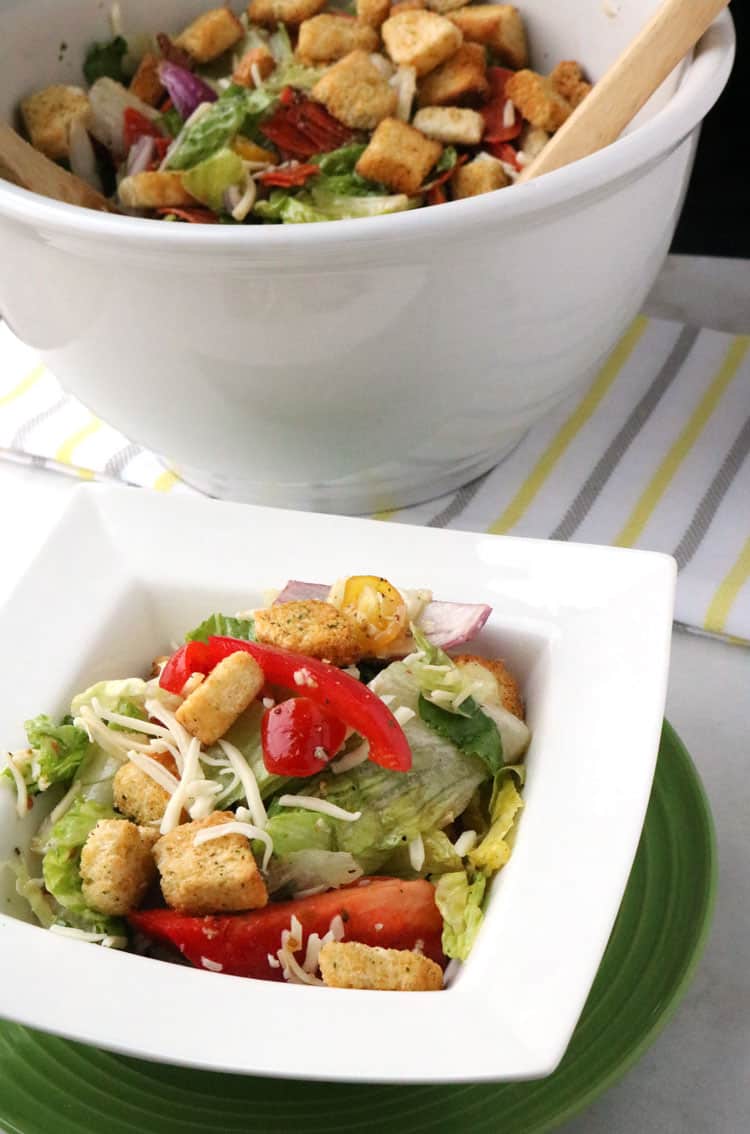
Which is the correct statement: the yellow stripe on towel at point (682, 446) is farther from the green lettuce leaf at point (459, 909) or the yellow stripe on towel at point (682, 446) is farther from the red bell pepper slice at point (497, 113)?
the green lettuce leaf at point (459, 909)

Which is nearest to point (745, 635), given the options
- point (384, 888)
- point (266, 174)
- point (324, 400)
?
point (324, 400)

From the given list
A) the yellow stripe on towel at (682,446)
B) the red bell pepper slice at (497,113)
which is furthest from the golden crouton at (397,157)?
the yellow stripe on towel at (682,446)

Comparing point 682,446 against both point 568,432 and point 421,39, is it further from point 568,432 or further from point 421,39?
point 421,39

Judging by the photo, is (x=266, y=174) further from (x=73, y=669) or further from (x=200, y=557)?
(x=73, y=669)

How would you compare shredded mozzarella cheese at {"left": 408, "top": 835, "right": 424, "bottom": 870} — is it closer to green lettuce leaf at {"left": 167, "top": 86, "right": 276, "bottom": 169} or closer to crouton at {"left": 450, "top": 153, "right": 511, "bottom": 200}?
crouton at {"left": 450, "top": 153, "right": 511, "bottom": 200}

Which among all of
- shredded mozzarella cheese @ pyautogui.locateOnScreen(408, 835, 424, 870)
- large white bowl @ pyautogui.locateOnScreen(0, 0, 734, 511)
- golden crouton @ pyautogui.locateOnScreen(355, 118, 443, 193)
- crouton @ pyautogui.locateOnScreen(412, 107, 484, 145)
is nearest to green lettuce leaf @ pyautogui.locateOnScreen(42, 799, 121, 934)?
shredded mozzarella cheese @ pyautogui.locateOnScreen(408, 835, 424, 870)
